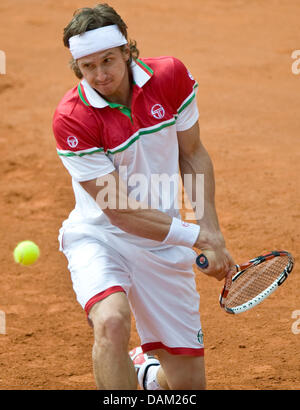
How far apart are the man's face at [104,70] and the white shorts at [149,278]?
92cm

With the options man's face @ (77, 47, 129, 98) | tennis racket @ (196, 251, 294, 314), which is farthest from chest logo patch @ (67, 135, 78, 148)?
tennis racket @ (196, 251, 294, 314)

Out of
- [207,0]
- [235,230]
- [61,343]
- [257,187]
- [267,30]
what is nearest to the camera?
[61,343]

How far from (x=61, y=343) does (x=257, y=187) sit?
12.4 feet

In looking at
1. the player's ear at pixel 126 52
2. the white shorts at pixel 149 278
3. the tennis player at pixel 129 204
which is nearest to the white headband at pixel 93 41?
the tennis player at pixel 129 204

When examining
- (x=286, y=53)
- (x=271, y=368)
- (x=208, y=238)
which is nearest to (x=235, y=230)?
(x=271, y=368)

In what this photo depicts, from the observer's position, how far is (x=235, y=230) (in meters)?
8.32

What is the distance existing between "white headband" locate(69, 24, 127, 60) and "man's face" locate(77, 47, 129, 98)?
0.11 ft

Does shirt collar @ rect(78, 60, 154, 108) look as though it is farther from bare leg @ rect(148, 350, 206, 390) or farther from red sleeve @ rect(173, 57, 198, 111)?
bare leg @ rect(148, 350, 206, 390)

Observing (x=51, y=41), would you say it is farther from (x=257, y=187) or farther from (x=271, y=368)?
(x=271, y=368)

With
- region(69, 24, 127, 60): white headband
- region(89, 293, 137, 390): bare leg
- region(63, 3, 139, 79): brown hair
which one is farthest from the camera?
region(63, 3, 139, 79): brown hair

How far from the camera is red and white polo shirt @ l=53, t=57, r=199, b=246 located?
4.62 metres

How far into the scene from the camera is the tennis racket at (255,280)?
4871 mm

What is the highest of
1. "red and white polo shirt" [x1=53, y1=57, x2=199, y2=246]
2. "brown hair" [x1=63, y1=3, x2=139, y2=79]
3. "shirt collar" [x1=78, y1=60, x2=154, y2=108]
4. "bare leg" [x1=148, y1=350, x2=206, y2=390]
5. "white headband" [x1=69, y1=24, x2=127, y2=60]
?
"brown hair" [x1=63, y1=3, x2=139, y2=79]

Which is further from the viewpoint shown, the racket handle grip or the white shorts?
the white shorts
